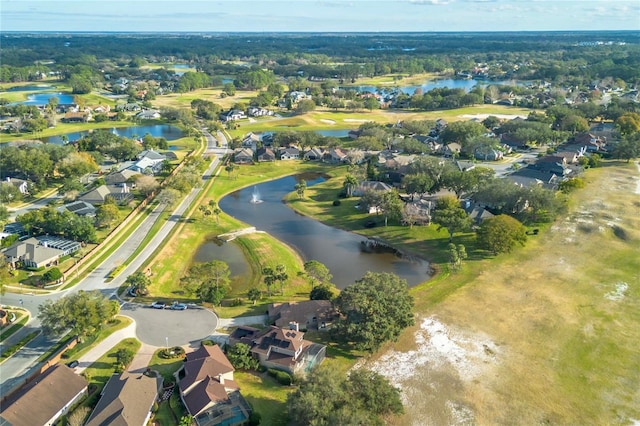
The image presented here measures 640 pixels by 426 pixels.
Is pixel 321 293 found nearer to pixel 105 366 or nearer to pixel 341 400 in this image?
pixel 341 400

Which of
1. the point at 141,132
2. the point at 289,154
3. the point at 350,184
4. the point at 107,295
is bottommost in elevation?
the point at 141,132

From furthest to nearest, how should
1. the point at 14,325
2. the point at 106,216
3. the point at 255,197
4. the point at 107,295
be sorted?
the point at 255,197
the point at 106,216
the point at 107,295
the point at 14,325

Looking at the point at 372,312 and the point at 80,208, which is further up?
the point at 372,312

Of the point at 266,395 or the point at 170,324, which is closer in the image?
the point at 266,395

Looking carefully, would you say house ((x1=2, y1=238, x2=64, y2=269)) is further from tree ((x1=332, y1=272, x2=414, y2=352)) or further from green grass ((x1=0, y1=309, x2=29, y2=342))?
tree ((x1=332, y1=272, x2=414, y2=352))

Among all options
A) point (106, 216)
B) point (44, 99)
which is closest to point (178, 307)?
point (106, 216)

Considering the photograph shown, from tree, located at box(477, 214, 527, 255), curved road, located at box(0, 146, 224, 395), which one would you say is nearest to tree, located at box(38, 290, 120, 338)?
curved road, located at box(0, 146, 224, 395)

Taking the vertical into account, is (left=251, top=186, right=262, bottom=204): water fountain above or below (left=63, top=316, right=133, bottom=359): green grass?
below

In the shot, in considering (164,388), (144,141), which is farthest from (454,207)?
(144,141)
